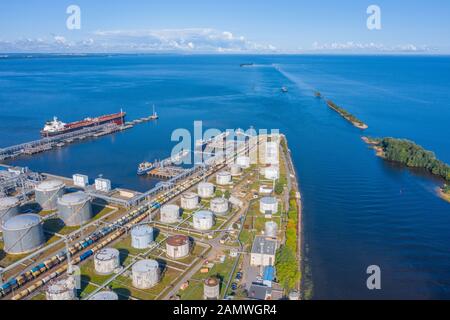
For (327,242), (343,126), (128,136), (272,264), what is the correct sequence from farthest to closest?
(343,126), (128,136), (327,242), (272,264)

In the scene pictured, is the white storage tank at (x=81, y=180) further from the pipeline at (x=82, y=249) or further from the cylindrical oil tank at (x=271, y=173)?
the cylindrical oil tank at (x=271, y=173)

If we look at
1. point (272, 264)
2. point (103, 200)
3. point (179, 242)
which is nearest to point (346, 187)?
point (272, 264)

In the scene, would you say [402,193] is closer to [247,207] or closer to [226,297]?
[247,207]

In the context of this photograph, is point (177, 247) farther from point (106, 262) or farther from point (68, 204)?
point (68, 204)

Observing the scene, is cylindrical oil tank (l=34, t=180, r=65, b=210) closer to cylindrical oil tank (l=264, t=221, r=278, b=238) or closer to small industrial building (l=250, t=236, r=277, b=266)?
small industrial building (l=250, t=236, r=277, b=266)

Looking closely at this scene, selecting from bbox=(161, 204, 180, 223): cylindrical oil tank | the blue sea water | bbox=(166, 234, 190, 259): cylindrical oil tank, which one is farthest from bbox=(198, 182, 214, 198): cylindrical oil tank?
bbox=(166, 234, 190, 259): cylindrical oil tank
